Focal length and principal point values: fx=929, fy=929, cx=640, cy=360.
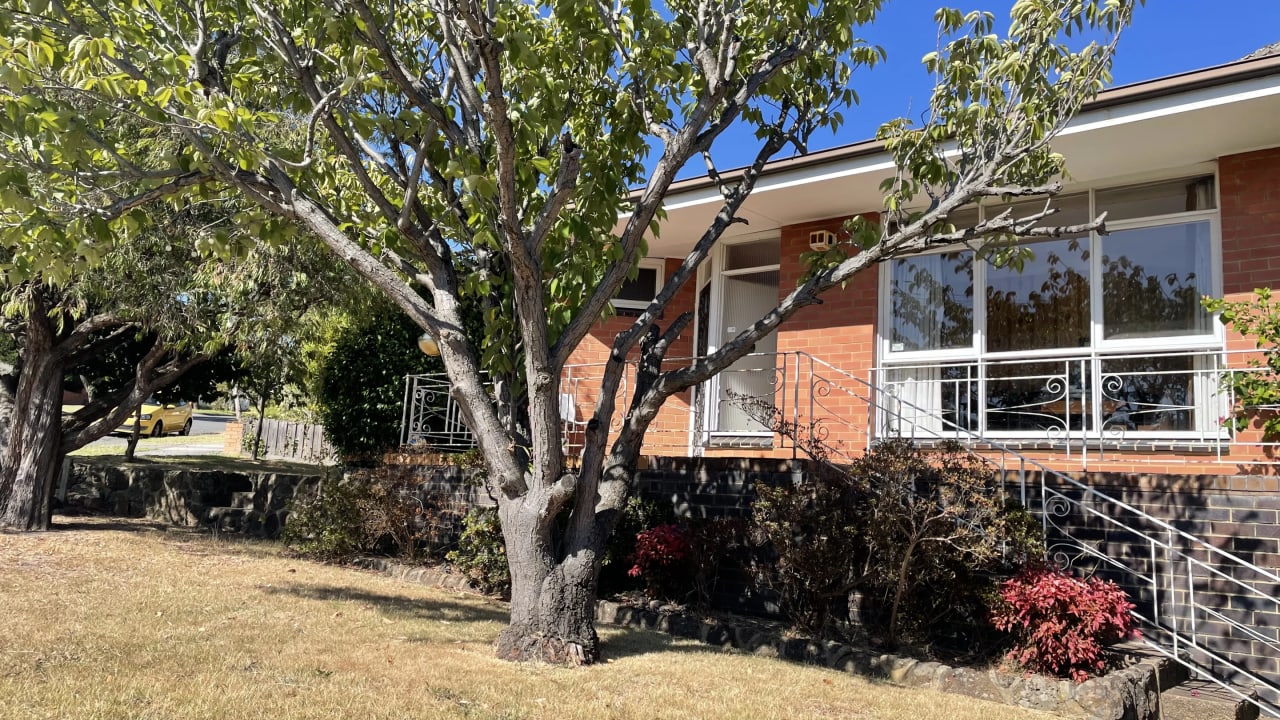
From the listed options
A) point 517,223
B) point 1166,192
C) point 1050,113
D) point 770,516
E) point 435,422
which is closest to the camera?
point 517,223

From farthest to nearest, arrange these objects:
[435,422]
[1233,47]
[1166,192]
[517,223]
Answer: [435,422] < [1166,192] < [1233,47] < [517,223]

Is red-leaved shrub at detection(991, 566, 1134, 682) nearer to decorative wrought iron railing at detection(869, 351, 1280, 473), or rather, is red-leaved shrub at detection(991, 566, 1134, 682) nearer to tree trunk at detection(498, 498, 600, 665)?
decorative wrought iron railing at detection(869, 351, 1280, 473)

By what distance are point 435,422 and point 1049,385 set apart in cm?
836

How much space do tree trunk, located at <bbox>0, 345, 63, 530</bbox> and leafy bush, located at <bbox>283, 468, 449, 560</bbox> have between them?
357cm

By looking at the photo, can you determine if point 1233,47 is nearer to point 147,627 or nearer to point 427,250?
point 427,250

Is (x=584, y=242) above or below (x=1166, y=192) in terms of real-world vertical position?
below

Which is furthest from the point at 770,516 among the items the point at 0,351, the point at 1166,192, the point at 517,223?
the point at 0,351

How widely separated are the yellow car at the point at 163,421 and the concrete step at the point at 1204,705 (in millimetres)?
29118

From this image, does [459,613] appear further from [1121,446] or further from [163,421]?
[163,421]

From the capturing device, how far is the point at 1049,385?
921 centimetres

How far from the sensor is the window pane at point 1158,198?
8.88 m

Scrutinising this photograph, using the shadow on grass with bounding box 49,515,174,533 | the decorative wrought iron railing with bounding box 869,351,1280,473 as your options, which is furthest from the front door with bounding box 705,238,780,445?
the shadow on grass with bounding box 49,515,174,533

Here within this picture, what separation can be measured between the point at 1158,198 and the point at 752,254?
487 centimetres

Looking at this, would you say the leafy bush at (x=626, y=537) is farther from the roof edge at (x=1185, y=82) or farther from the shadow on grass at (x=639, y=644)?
the roof edge at (x=1185, y=82)
